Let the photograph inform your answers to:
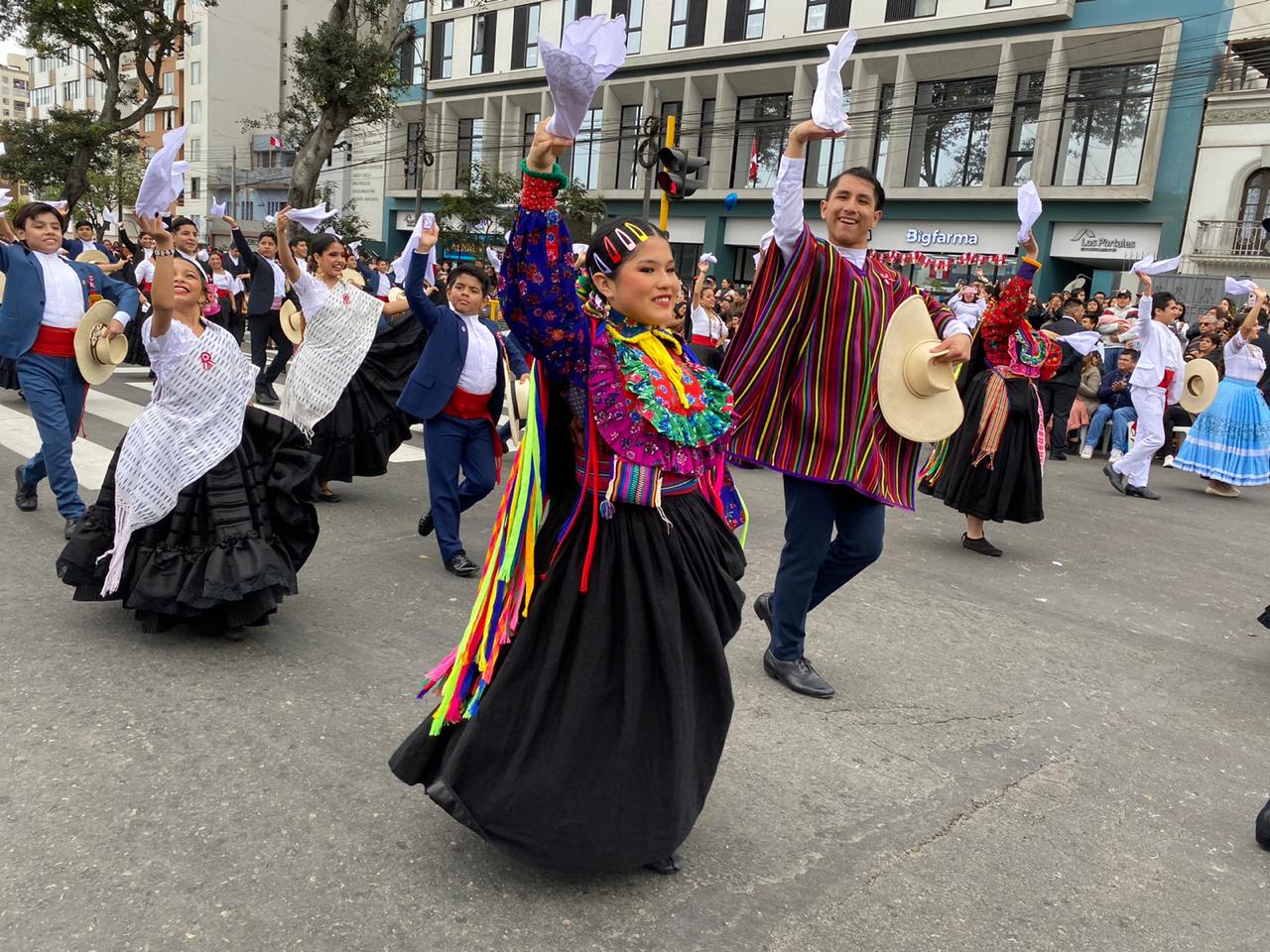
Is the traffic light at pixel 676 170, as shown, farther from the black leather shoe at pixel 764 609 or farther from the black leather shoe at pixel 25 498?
the black leather shoe at pixel 25 498

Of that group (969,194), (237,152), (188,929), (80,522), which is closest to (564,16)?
(969,194)

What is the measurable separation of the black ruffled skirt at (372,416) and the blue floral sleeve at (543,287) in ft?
15.9

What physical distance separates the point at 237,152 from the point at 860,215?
209 feet

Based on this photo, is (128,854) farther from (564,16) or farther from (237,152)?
(237,152)

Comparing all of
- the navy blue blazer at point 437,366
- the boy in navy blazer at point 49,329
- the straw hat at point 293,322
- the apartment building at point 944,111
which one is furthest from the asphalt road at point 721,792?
the apartment building at point 944,111

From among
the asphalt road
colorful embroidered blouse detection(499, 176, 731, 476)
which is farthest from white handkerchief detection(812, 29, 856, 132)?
the asphalt road

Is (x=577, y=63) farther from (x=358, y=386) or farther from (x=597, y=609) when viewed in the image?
(x=358, y=386)

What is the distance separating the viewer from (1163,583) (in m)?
6.43

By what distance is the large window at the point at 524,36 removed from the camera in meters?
37.0

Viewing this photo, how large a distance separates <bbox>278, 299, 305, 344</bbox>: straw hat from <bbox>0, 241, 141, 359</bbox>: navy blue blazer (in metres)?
1.94

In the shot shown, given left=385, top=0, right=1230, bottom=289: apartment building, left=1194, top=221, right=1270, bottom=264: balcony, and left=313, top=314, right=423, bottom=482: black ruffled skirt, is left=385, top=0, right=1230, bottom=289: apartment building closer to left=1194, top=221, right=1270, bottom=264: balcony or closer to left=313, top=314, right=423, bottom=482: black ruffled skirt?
left=1194, top=221, right=1270, bottom=264: balcony

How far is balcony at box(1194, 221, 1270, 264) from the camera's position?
22.6 meters

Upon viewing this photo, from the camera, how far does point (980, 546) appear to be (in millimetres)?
6945

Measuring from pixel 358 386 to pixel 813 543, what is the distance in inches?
167
